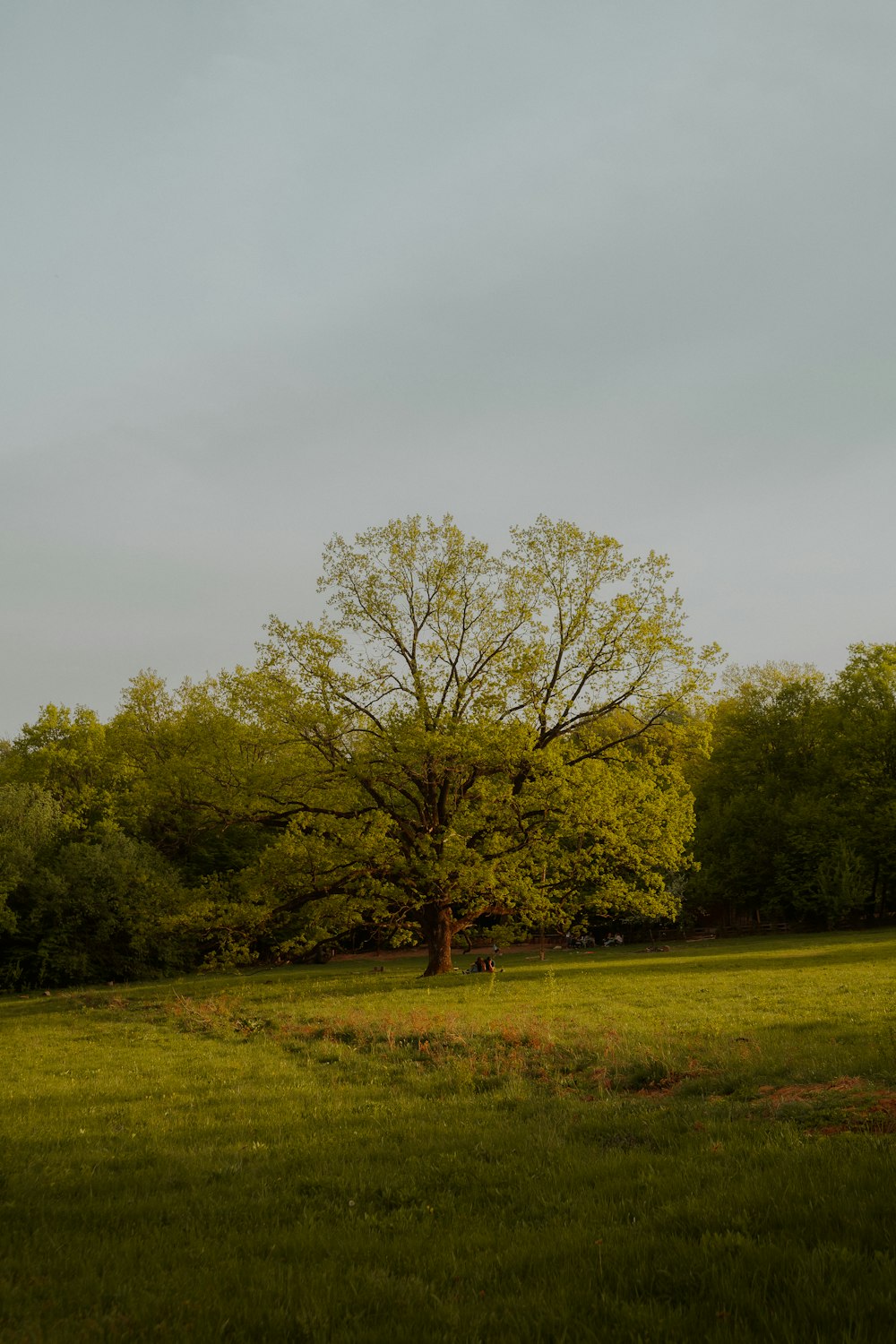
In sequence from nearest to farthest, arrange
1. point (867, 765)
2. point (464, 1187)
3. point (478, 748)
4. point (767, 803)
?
point (464, 1187), point (478, 748), point (867, 765), point (767, 803)

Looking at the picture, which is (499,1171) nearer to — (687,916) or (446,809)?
(446,809)

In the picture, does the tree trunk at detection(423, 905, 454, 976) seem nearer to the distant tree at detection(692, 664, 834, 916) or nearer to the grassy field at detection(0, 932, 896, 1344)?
the grassy field at detection(0, 932, 896, 1344)

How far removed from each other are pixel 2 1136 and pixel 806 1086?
1012 centimetres

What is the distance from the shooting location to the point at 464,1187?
27.2ft

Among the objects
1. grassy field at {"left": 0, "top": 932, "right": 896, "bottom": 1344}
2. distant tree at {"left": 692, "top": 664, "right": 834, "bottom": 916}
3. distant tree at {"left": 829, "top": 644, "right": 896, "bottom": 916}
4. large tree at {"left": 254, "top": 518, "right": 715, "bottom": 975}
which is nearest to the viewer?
grassy field at {"left": 0, "top": 932, "right": 896, "bottom": 1344}

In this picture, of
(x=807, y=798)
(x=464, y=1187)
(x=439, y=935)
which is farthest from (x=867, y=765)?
(x=464, y=1187)

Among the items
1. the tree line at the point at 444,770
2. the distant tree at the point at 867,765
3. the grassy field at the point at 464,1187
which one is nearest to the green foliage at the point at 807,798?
the distant tree at the point at 867,765

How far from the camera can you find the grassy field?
5449mm

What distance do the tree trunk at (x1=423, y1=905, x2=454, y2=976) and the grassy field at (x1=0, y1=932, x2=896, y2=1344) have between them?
16.4m

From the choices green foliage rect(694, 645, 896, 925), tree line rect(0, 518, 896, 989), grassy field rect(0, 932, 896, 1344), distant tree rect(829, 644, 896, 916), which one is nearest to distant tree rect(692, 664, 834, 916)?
green foliage rect(694, 645, 896, 925)

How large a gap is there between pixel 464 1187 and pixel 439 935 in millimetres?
27117

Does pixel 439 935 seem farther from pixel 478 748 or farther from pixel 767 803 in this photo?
pixel 767 803

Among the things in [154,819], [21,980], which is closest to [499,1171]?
[21,980]

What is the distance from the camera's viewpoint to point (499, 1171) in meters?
8.61
